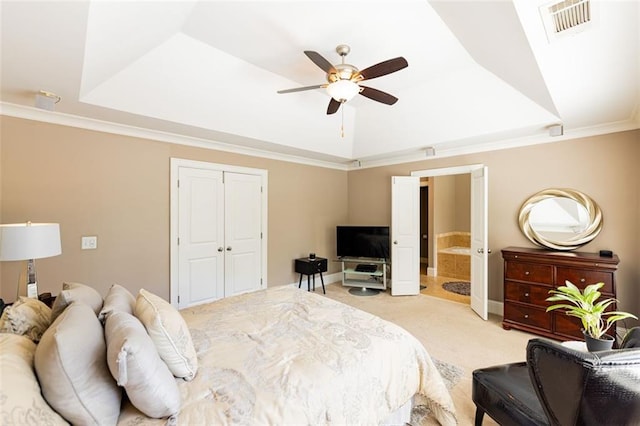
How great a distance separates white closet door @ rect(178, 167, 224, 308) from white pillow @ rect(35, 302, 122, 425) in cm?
285

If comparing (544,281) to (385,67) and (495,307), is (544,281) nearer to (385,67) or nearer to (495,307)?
(495,307)

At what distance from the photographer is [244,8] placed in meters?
2.25

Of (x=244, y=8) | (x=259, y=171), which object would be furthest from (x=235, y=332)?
(x=259, y=171)

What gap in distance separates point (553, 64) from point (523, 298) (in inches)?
101

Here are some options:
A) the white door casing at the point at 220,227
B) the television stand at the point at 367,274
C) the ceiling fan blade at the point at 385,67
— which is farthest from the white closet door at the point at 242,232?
the ceiling fan blade at the point at 385,67

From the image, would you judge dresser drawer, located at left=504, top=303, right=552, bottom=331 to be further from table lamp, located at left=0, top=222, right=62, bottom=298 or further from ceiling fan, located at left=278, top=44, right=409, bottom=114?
table lamp, located at left=0, top=222, right=62, bottom=298

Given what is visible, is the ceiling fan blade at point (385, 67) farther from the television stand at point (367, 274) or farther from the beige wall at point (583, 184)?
the television stand at point (367, 274)

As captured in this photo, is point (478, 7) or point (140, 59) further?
point (140, 59)

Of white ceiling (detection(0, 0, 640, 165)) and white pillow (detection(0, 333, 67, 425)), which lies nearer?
white pillow (detection(0, 333, 67, 425))

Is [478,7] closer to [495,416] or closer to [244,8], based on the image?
[244,8]

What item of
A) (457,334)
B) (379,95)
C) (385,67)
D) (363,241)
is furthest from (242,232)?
(457,334)

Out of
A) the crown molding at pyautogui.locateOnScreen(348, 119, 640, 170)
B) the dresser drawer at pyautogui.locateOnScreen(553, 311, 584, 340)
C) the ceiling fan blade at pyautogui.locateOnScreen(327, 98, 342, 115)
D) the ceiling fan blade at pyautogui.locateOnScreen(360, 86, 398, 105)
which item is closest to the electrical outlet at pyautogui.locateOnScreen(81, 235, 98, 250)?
the ceiling fan blade at pyautogui.locateOnScreen(327, 98, 342, 115)

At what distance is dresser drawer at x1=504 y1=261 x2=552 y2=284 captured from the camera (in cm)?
315

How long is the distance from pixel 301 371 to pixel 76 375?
92 centimetres
